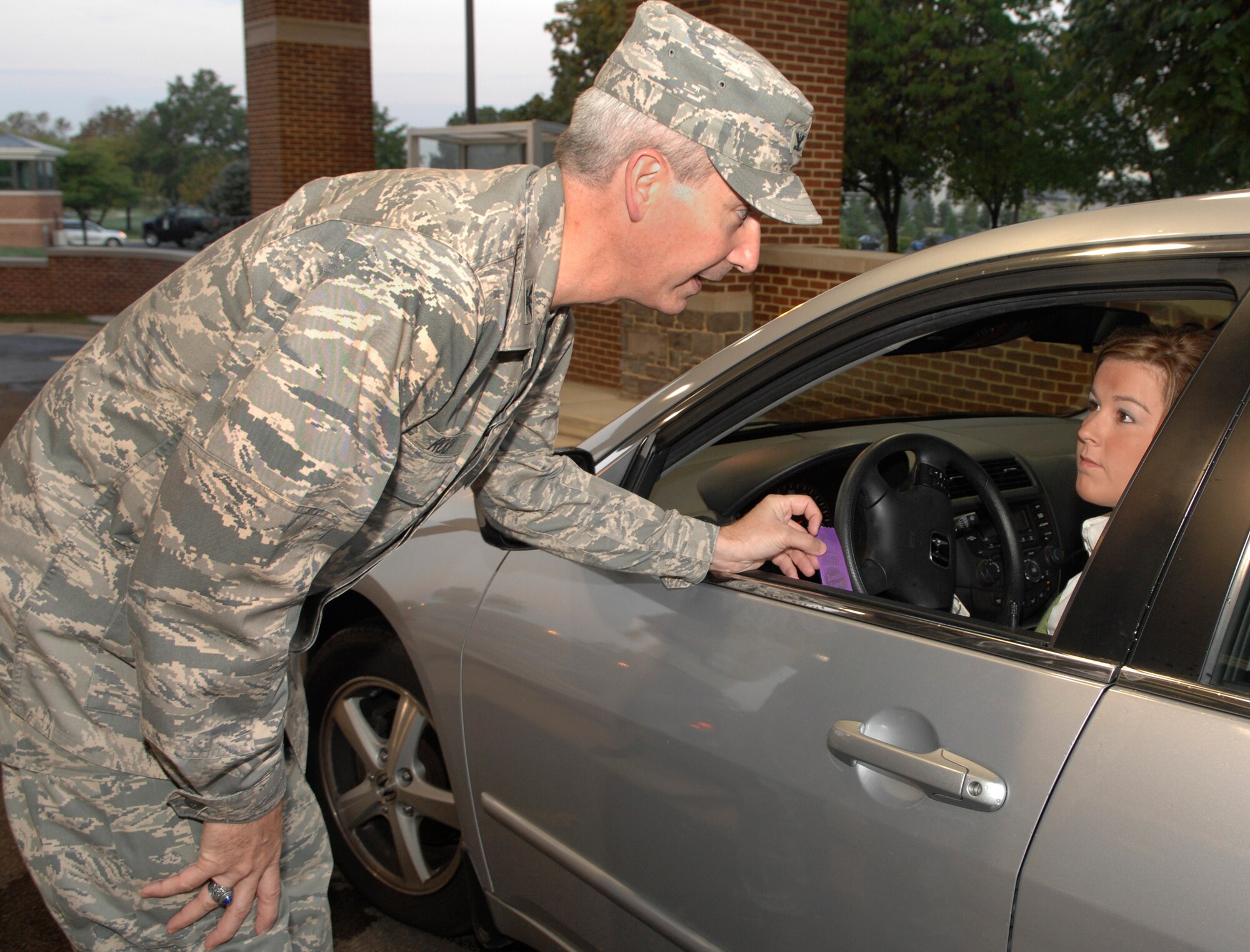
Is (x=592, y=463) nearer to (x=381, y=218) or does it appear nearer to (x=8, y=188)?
(x=381, y=218)

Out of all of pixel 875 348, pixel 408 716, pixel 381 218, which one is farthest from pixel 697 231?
pixel 408 716

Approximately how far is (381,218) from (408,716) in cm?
139

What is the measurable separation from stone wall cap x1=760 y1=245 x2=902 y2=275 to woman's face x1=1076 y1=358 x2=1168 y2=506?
6.75 metres

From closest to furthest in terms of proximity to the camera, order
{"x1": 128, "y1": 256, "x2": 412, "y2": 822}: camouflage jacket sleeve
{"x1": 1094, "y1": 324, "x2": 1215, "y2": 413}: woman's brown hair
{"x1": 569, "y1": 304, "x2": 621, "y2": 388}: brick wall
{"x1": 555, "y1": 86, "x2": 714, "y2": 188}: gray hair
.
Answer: {"x1": 128, "y1": 256, "x2": 412, "y2": 822}: camouflage jacket sleeve
{"x1": 555, "y1": 86, "x2": 714, "y2": 188}: gray hair
{"x1": 1094, "y1": 324, "x2": 1215, "y2": 413}: woman's brown hair
{"x1": 569, "y1": 304, "x2": 621, "y2": 388}: brick wall

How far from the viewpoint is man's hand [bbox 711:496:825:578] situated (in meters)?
1.77

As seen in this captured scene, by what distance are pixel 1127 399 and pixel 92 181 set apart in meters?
78.5

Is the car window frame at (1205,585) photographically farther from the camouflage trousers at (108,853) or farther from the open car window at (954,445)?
the camouflage trousers at (108,853)

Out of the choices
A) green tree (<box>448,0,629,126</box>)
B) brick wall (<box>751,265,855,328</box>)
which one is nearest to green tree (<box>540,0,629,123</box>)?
green tree (<box>448,0,629,126</box>)

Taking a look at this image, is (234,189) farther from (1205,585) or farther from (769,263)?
(1205,585)

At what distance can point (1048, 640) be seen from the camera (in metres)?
1.38

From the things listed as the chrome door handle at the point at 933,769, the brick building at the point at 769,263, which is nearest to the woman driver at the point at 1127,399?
the chrome door handle at the point at 933,769

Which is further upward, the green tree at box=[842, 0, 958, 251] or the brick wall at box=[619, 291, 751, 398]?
the green tree at box=[842, 0, 958, 251]

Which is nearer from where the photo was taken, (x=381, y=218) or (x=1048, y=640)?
(x=381, y=218)

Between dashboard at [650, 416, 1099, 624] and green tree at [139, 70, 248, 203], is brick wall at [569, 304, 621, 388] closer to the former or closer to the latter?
dashboard at [650, 416, 1099, 624]
